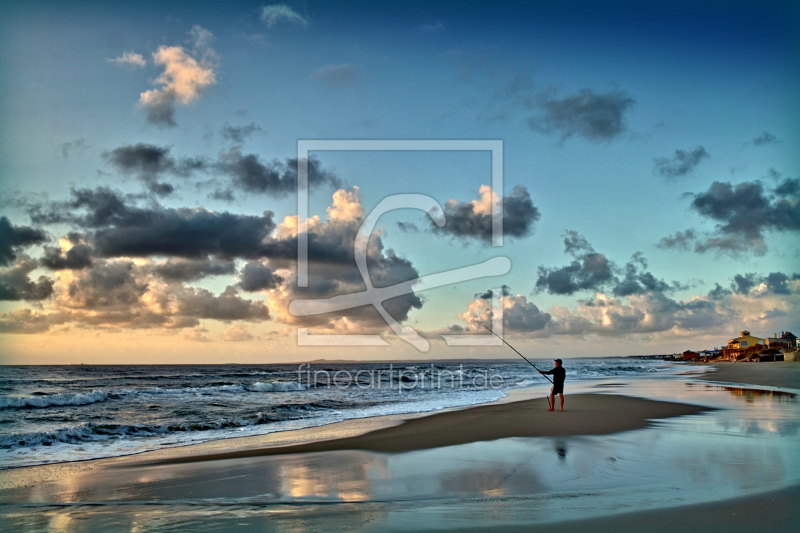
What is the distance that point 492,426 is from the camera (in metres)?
12.6

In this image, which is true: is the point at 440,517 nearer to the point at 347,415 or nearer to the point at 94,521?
the point at 94,521

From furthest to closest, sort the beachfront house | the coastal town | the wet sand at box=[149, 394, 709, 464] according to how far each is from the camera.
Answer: the beachfront house → the coastal town → the wet sand at box=[149, 394, 709, 464]

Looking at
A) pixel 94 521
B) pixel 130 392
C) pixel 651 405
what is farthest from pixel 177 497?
pixel 130 392

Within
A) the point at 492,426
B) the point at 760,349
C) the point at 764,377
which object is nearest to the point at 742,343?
the point at 760,349

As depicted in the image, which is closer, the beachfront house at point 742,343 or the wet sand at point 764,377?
the wet sand at point 764,377

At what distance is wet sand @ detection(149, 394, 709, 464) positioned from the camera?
10.1 metres

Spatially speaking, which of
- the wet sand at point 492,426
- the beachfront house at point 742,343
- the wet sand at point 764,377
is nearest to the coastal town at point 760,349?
the beachfront house at point 742,343

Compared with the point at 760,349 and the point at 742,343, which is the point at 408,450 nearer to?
the point at 760,349

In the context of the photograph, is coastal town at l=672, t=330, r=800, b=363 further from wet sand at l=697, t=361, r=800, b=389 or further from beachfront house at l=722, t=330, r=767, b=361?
wet sand at l=697, t=361, r=800, b=389

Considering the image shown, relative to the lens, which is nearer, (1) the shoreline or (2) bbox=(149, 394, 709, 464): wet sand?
(1) the shoreline

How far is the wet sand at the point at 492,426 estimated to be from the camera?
1011 centimetres

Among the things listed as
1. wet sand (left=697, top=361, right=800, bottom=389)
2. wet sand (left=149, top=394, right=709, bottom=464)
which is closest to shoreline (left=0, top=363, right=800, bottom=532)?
wet sand (left=149, top=394, right=709, bottom=464)

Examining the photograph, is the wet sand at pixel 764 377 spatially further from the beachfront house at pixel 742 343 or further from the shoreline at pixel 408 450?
the beachfront house at pixel 742 343

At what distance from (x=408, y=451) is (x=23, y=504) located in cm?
590
